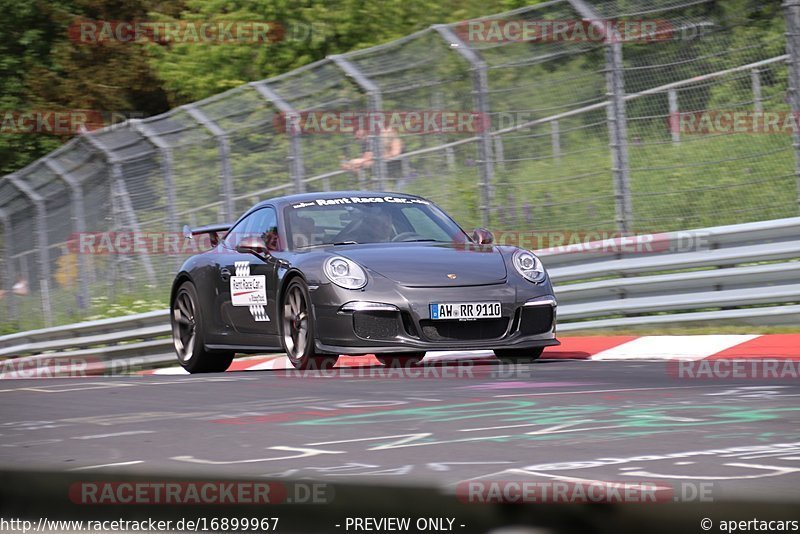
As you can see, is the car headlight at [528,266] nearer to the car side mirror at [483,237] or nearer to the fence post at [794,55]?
the car side mirror at [483,237]

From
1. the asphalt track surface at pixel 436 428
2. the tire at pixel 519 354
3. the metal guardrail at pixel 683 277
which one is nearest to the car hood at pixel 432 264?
the tire at pixel 519 354

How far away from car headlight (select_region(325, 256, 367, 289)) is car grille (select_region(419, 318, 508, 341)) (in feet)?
1.58

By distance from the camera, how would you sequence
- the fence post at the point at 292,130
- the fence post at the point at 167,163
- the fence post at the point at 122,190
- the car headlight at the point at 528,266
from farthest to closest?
the fence post at the point at 122,190
the fence post at the point at 167,163
the fence post at the point at 292,130
the car headlight at the point at 528,266

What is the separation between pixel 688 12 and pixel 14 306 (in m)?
14.0

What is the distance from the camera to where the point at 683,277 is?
34.0 feet

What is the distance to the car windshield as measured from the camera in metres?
9.62

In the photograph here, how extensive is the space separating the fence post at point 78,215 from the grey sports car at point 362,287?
25.6ft

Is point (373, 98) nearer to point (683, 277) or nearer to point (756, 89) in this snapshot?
point (683, 277)

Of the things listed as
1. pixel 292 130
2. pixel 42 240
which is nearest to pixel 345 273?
pixel 292 130

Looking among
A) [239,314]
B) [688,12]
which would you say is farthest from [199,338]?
[688,12]

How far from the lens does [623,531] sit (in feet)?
6.38

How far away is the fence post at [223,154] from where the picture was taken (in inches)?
612

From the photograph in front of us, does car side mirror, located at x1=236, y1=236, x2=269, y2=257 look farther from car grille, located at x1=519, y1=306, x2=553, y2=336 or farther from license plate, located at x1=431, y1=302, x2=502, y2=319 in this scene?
car grille, located at x1=519, y1=306, x2=553, y2=336

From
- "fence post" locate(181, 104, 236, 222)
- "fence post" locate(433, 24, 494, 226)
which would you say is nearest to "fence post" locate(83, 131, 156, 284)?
"fence post" locate(181, 104, 236, 222)
